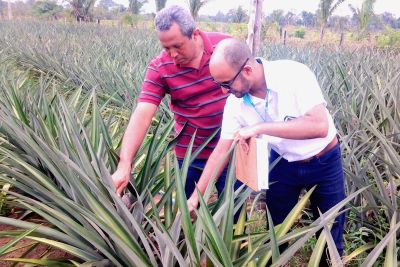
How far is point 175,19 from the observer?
1548 millimetres

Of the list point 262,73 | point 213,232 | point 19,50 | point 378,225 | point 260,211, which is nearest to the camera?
point 213,232

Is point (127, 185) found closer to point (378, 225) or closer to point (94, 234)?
point (94, 234)

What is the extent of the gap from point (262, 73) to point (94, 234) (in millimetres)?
801

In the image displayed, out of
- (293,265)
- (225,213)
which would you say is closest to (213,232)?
(225,213)

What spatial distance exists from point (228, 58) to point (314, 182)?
68cm

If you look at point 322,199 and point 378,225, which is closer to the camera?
point 322,199

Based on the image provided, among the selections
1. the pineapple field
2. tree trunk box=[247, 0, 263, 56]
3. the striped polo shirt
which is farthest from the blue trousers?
tree trunk box=[247, 0, 263, 56]

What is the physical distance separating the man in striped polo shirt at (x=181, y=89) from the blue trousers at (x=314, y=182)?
1.07ft

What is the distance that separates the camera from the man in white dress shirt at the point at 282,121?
1.30 m

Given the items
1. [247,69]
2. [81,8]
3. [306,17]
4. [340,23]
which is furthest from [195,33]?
[306,17]

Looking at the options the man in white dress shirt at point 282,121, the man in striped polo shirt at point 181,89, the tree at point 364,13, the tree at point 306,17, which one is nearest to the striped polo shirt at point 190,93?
the man in striped polo shirt at point 181,89

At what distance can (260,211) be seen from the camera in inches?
93.9

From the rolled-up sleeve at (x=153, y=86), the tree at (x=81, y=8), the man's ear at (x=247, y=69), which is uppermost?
the tree at (x=81, y=8)

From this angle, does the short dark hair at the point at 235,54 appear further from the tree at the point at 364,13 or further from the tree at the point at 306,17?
the tree at the point at 306,17
